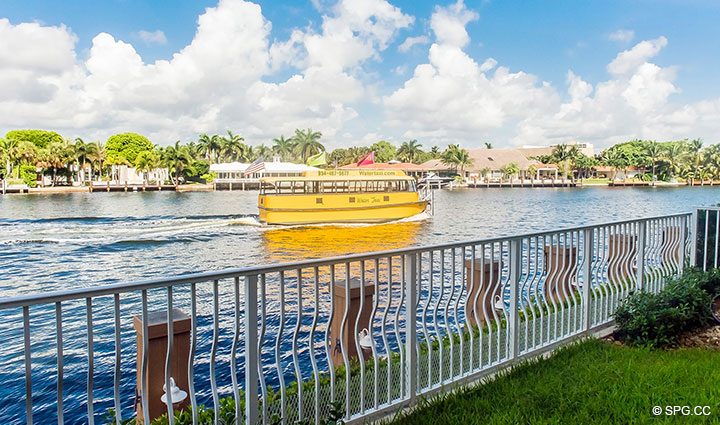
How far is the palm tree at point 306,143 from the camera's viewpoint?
95.7m

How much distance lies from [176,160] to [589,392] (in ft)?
252

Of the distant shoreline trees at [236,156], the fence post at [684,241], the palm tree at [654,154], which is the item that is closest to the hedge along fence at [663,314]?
the fence post at [684,241]

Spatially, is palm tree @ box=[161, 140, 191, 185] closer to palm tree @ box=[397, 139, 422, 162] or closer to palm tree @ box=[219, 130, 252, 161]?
palm tree @ box=[219, 130, 252, 161]

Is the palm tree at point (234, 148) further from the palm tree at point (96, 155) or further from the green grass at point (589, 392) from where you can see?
the green grass at point (589, 392)

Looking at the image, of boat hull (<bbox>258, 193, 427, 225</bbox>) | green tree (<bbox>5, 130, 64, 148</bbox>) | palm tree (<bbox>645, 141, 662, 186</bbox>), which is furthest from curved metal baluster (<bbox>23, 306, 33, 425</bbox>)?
palm tree (<bbox>645, 141, 662, 186</bbox>)

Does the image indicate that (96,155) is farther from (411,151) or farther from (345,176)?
(411,151)

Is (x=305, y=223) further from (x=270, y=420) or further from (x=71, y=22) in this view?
(x=71, y=22)

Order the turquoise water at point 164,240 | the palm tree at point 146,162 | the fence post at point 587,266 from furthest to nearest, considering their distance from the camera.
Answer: the palm tree at point 146,162
the turquoise water at point 164,240
the fence post at point 587,266

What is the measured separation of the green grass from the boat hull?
24430 millimetres

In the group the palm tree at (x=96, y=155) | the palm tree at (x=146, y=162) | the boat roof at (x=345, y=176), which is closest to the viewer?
the boat roof at (x=345, y=176)

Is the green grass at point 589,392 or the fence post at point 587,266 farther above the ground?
the fence post at point 587,266

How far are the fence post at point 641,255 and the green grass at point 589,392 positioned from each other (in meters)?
1.25

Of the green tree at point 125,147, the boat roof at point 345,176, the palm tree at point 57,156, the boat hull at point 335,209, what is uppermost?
the green tree at point 125,147

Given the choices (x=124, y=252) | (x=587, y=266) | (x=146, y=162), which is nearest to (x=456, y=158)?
(x=146, y=162)
